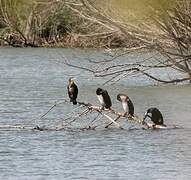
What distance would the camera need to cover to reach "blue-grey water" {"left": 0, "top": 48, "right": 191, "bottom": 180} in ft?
42.1

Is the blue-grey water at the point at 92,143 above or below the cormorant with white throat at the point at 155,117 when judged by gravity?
below

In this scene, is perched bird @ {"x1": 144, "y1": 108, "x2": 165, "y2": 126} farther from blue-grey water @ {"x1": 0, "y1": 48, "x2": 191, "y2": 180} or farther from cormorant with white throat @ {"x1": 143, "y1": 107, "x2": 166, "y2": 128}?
blue-grey water @ {"x1": 0, "y1": 48, "x2": 191, "y2": 180}

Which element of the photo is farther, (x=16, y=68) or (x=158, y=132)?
(x=16, y=68)

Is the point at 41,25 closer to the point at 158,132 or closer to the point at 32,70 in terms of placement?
the point at 32,70

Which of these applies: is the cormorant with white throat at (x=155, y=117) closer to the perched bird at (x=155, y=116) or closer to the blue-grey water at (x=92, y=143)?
the perched bird at (x=155, y=116)

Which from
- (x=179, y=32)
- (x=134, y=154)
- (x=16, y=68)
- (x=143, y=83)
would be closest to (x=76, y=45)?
(x=16, y=68)

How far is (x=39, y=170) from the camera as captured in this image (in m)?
12.9

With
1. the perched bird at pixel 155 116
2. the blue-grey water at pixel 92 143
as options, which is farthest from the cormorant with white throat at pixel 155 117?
the blue-grey water at pixel 92 143

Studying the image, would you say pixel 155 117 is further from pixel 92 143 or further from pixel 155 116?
pixel 92 143

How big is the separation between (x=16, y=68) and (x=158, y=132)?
1848cm

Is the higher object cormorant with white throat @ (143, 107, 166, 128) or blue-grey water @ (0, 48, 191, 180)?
cormorant with white throat @ (143, 107, 166, 128)

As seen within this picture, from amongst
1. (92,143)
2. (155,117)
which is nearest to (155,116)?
(155,117)

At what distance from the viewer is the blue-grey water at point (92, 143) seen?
505 inches

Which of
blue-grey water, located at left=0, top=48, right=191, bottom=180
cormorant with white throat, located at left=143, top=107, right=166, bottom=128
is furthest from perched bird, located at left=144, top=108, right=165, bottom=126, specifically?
blue-grey water, located at left=0, top=48, right=191, bottom=180
